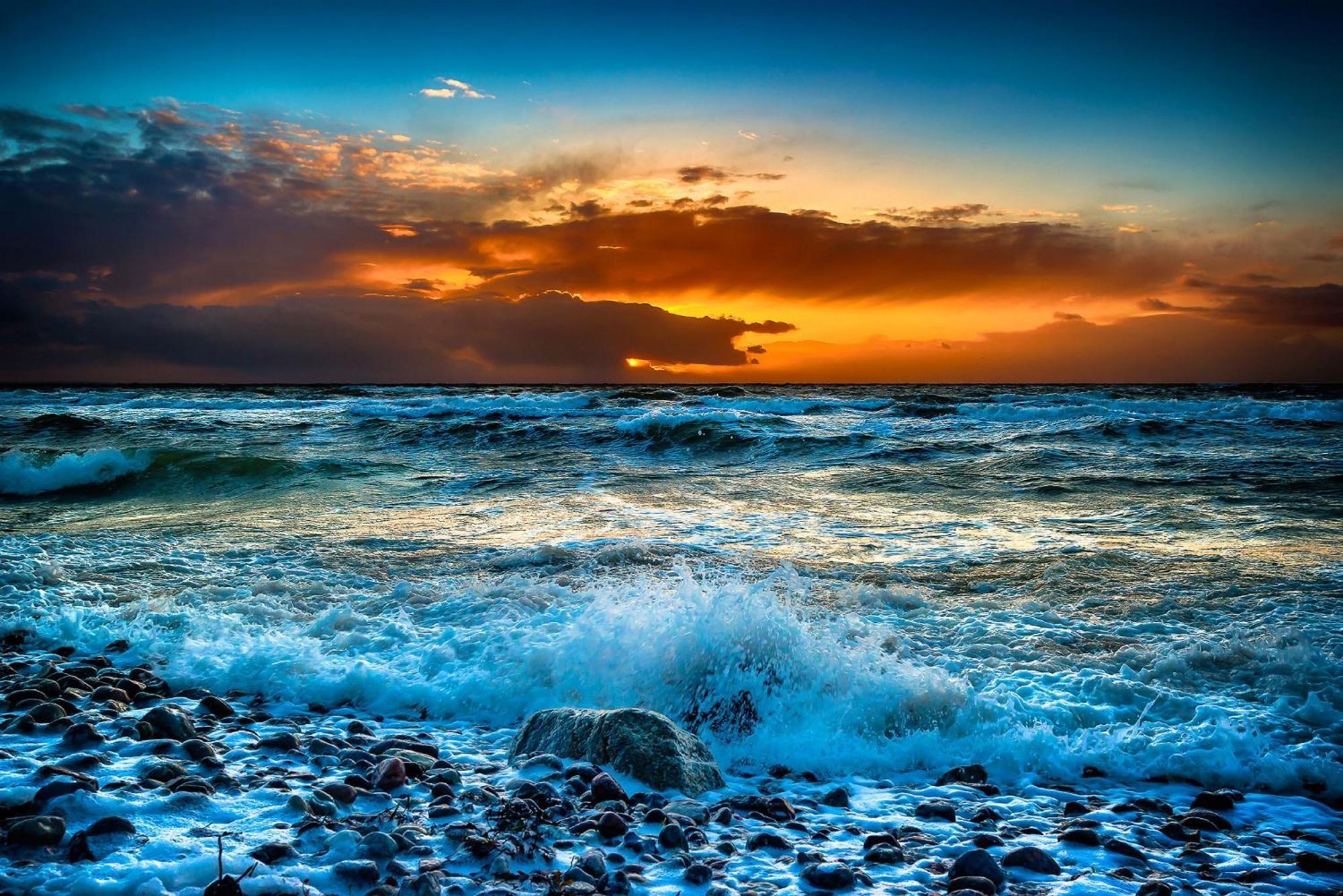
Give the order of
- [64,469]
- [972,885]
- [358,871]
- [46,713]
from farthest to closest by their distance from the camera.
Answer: [64,469]
[46,713]
[972,885]
[358,871]

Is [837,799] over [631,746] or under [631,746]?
under

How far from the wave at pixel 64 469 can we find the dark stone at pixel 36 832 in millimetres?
13755

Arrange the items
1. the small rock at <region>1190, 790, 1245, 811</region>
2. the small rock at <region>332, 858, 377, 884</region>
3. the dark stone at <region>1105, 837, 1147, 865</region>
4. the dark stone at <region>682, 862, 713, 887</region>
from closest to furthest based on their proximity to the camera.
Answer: the small rock at <region>332, 858, 377, 884</region>, the dark stone at <region>682, 862, 713, 887</region>, the dark stone at <region>1105, 837, 1147, 865</region>, the small rock at <region>1190, 790, 1245, 811</region>

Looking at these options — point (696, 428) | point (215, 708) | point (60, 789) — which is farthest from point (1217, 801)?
point (696, 428)

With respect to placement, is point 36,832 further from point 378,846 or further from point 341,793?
point 378,846

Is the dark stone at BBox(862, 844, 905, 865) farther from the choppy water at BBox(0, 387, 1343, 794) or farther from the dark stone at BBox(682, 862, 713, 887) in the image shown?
the choppy water at BBox(0, 387, 1343, 794)

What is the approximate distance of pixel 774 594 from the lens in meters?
5.48

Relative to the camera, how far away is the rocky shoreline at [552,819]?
2.66 m

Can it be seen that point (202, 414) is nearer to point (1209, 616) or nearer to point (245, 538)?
point (245, 538)

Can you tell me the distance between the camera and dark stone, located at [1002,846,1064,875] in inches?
112

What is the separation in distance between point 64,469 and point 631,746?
15.9 metres

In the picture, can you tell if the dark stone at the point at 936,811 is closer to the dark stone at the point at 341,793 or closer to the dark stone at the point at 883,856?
the dark stone at the point at 883,856

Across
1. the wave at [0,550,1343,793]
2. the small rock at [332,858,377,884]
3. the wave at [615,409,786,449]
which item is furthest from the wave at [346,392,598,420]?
the small rock at [332,858,377,884]

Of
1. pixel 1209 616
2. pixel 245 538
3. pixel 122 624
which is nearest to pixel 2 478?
pixel 245 538
